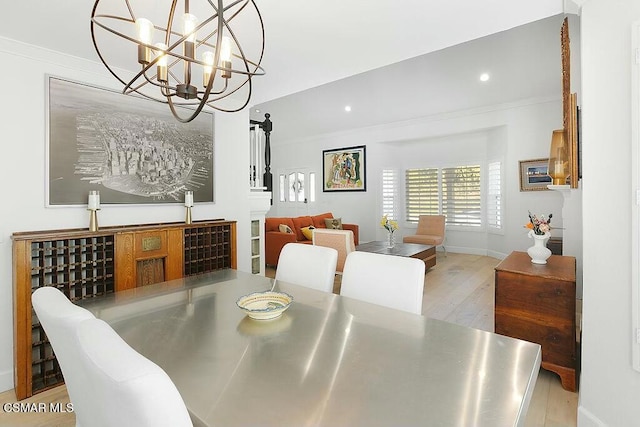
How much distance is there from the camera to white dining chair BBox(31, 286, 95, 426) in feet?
2.70

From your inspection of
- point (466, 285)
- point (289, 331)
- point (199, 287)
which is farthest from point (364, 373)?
point (466, 285)

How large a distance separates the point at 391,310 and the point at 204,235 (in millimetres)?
2181

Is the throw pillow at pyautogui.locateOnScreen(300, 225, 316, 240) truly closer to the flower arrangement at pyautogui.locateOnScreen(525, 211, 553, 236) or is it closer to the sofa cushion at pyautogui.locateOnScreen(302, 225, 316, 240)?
the sofa cushion at pyautogui.locateOnScreen(302, 225, 316, 240)

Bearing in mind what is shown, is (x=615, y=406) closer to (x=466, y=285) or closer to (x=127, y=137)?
(x=466, y=285)

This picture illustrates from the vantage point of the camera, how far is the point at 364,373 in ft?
3.10

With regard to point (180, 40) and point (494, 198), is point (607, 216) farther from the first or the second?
point (494, 198)

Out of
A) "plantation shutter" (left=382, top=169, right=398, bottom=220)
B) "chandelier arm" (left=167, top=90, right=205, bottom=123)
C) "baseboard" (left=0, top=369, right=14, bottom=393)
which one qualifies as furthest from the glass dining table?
"plantation shutter" (left=382, top=169, right=398, bottom=220)

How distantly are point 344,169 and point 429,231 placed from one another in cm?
261

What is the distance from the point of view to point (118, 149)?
2.73m

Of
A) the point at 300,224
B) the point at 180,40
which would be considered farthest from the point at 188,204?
the point at 300,224

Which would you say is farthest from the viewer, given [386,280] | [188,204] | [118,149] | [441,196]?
[441,196]

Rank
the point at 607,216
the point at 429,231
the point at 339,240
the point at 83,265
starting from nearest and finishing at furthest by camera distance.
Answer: the point at 607,216 → the point at 83,265 → the point at 339,240 → the point at 429,231

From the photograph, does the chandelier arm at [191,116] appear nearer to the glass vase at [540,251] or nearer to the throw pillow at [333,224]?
the glass vase at [540,251]

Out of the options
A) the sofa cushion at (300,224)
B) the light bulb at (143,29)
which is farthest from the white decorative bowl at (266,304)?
the sofa cushion at (300,224)
